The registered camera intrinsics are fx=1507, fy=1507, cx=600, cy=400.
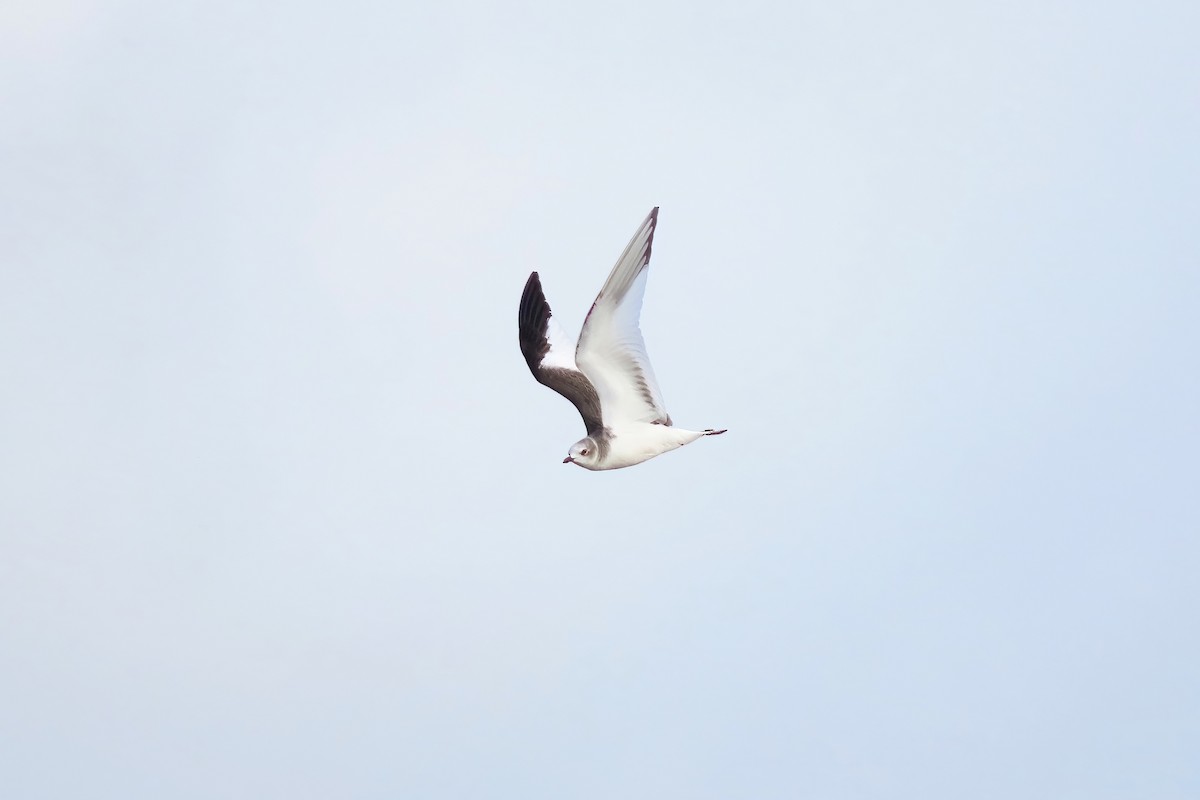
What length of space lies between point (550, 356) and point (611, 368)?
194cm

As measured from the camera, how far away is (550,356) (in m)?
24.4

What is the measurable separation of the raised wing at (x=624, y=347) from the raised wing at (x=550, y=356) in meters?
0.30

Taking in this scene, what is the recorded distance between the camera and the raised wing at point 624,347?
2144 cm

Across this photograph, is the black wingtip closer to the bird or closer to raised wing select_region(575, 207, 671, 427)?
the bird

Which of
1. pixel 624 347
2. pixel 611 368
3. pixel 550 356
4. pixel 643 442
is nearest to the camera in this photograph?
pixel 624 347

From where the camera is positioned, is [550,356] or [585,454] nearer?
[585,454]

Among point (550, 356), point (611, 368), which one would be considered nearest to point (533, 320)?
point (550, 356)

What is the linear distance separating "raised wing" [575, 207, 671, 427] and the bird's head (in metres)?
0.45

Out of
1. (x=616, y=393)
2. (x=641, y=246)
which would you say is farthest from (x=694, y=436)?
(x=641, y=246)

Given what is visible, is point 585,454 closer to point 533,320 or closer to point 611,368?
point 611,368

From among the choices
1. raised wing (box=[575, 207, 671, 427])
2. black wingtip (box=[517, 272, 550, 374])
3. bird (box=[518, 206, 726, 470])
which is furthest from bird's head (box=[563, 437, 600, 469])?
black wingtip (box=[517, 272, 550, 374])

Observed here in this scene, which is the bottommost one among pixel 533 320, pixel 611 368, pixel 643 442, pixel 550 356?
pixel 643 442

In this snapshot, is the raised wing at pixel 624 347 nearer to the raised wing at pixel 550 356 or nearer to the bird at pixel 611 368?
the bird at pixel 611 368

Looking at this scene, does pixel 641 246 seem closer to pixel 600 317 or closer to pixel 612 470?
pixel 600 317
